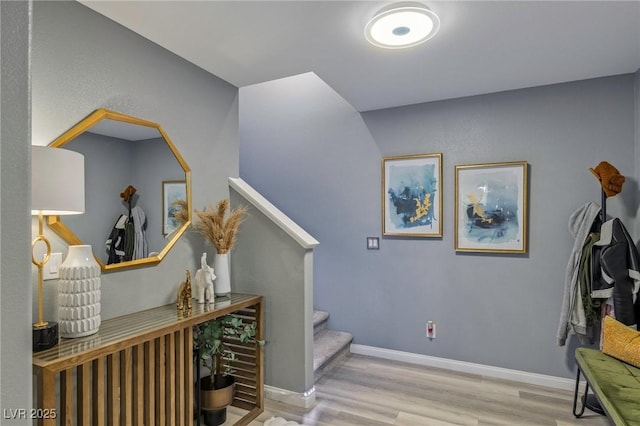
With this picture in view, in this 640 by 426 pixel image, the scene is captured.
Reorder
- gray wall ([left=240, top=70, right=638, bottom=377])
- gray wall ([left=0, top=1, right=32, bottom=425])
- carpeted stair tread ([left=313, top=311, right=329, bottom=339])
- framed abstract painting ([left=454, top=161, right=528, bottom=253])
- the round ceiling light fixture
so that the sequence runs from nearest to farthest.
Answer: gray wall ([left=0, top=1, right=32, bottom=425])
the round ceiling light fixture
gray wall ([left=240, top=70, right=638, bottom=377])
framed abstract painting ([left=454, top=161, right=528, bottom=253])
carpeted stair tread ([left=313, top=311, right=329, bottom=339])

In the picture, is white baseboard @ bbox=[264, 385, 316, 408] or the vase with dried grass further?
white baseboard @ bbox=[264, 385, 316, 408]

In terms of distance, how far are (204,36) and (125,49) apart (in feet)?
1.51

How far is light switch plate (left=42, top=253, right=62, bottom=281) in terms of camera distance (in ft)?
5.32

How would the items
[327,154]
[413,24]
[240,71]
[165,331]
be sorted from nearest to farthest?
1. [165,331]
2. [413,24]
3. [240,71]
4. [327,154]

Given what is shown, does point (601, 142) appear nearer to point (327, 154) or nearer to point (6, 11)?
point (327, 154)

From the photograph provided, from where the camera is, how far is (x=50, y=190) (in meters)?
1.38

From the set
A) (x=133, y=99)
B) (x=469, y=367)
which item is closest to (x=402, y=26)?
(x=133, y=99)

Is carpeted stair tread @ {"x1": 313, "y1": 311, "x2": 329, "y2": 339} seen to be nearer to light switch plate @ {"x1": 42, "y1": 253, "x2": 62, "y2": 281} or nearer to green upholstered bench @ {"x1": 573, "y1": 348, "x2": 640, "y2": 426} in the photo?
green upholstered bench @ {"x1": 573, "y1": 348, "x2": 640, "y2": 426}

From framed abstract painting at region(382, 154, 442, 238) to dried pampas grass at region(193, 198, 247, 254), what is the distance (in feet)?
5.18

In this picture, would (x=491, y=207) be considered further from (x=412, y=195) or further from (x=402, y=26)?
(x=402, y=26)

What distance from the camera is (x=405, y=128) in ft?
11.0

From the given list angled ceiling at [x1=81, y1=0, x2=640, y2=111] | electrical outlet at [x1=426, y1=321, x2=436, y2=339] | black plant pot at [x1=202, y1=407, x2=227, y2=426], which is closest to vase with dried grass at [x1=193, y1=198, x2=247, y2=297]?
black plant pot at [x1=202, y1=407, x2=227, y2=426]

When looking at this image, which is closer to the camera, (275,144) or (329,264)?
(329,264)

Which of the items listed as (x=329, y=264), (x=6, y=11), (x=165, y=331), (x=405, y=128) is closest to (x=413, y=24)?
(x=405, y=128)
